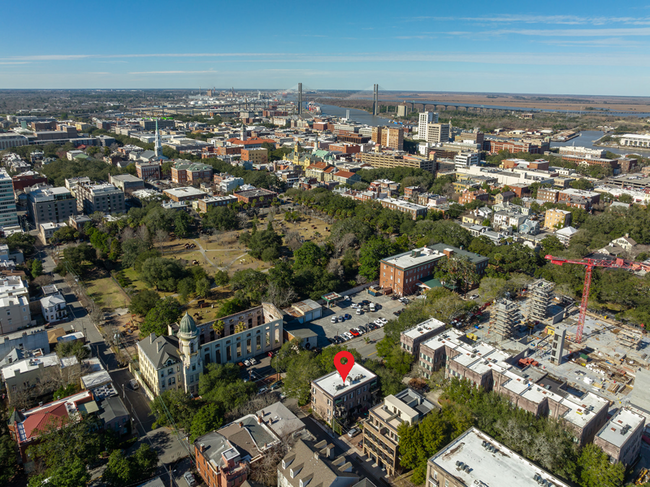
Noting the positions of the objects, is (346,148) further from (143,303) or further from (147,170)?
(143,303)

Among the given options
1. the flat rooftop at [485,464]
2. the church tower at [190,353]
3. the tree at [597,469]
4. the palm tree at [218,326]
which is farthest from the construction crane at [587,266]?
the church tower at [190,353]

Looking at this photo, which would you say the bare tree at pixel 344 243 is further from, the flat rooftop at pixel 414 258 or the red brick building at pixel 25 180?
the red brick building at pixel 25 180

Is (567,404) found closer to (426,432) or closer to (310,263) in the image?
(426,432)

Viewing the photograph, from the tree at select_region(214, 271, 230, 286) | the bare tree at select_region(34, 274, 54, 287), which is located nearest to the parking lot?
the tree at select_region(214, 271, 230, 286)

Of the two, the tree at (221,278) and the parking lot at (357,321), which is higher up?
the tree at (221,278)

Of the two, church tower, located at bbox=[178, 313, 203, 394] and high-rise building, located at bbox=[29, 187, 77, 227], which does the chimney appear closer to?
church tower, located at bbox=[178, 313, 203, 394]
